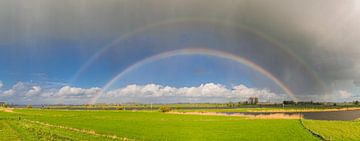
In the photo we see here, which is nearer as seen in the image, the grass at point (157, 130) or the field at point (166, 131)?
the field at point (166, 131)

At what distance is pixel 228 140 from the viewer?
33.6 m

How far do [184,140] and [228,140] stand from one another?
203 inches

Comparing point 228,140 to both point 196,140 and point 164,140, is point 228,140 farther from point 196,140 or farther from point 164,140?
point 164,140

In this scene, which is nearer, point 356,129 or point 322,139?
point 322,139

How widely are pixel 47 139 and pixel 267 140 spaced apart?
22113mm

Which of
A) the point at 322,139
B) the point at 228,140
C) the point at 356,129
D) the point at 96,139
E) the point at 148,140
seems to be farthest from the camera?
the point at 356,129

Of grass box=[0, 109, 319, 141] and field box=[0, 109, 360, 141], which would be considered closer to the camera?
field box=[0, 109, 360, 141]

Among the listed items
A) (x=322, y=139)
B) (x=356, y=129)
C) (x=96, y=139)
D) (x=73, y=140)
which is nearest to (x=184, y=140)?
(x=96, y=139)

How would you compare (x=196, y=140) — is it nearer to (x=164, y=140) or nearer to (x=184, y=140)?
(x=184, y=140)

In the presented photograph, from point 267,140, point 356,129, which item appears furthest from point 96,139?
point 356,129

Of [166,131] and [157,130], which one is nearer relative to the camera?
[166,131]

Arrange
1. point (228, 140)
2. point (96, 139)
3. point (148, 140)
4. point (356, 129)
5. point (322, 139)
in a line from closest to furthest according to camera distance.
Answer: point (96, 139)
point (148, 140)
point (228, 140)
point (322, 139)
point (356, 129)

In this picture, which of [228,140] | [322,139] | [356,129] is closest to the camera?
[228,140]

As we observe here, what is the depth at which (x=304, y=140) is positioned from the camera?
3422cm
